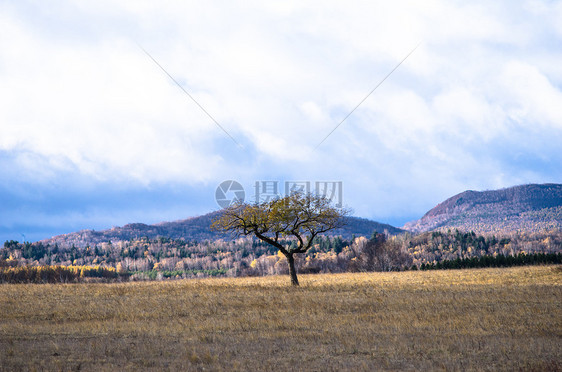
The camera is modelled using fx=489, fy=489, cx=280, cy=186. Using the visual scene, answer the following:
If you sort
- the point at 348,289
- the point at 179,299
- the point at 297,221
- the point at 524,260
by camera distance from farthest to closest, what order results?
the point at 524,260 → the point at 297,221 → the point at 348,289 → the point at 179,299

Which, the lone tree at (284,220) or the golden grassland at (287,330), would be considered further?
the lone tree at (284,220)

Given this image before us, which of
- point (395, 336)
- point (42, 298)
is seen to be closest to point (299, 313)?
point (395, 336)

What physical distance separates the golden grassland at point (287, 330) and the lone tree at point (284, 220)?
791cm

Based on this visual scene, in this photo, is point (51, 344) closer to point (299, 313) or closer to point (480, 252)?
point (299, 313)

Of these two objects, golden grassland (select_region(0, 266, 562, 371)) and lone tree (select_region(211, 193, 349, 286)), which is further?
lone tree (select_region(211, 193, 349, 286))

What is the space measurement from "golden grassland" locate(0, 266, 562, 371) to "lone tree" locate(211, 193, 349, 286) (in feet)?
25.9

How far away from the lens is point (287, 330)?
19.5 meters

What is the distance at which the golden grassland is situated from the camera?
14.0 m

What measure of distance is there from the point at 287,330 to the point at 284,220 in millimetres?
21583

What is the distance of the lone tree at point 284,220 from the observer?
132 feet

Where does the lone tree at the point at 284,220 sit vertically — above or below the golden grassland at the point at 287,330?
above

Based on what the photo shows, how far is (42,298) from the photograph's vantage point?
30297 mm

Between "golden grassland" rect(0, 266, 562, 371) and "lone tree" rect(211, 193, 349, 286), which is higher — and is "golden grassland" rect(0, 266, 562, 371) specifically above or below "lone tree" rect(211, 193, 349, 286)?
below

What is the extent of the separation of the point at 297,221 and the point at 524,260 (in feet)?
134
